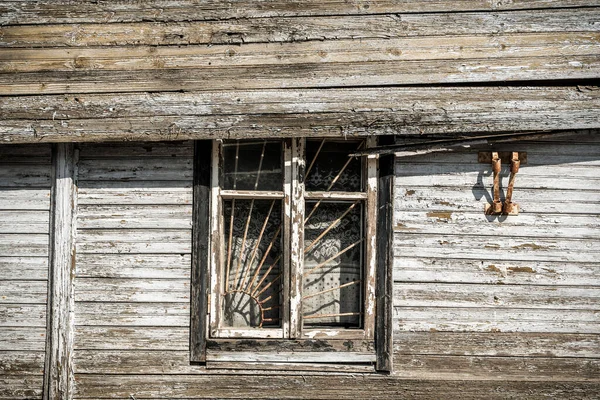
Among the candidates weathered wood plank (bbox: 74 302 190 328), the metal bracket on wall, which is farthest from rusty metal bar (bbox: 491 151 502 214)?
weathered wood plank (bbox: 74 302 190 328)

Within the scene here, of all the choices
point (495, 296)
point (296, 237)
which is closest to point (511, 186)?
point (495, 296)

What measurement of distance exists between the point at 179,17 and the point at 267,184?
1.22 meters

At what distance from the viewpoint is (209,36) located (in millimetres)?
3385

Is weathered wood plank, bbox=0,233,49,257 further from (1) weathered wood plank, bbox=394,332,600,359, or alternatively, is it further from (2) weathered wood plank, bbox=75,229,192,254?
(1) weathered wood plank, bbox=394,332,600,359

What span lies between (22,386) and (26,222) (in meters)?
1.06

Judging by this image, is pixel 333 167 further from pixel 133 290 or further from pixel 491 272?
pixel 133 290

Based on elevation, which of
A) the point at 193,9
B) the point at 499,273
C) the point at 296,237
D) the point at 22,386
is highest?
the point at 193,9

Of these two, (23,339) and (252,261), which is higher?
(252,261)

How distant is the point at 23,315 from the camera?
3.38 m

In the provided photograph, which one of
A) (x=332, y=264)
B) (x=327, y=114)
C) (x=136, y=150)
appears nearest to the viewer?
(x=327, y=114)

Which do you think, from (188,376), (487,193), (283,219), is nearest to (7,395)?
(188,376)

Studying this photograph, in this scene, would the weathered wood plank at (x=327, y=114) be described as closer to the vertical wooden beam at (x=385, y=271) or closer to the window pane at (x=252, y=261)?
the vertical wooden beam at (x=385, y=271)

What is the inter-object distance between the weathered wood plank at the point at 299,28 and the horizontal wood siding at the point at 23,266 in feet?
2.46

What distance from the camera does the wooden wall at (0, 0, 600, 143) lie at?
3314mm
